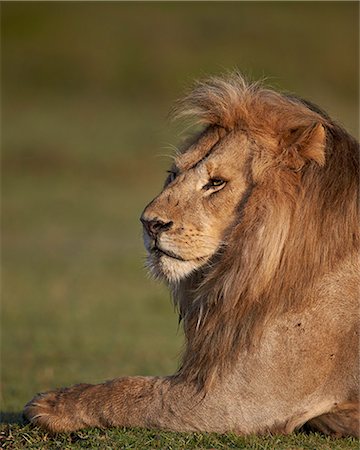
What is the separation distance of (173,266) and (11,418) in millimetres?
1508

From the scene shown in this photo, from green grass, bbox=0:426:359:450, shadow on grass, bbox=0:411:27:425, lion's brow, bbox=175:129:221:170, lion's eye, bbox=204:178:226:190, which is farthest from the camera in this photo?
shadow on grass, bbox=0:411:27:425

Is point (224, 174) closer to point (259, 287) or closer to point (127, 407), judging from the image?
point (259, 287)

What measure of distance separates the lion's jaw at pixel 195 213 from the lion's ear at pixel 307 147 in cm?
21

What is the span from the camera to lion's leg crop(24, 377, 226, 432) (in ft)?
14.0

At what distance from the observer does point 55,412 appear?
14.7ft

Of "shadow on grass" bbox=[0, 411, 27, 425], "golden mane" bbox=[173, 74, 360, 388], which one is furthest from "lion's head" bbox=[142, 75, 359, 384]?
"shadow on grass" bbox=[0, 411, 27, 425]

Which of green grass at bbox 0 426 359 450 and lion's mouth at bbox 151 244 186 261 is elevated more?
Result: lion's mouth at bbox 151 244 186 261

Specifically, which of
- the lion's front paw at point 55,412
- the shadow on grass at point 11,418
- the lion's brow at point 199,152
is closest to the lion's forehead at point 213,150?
the lion's brow at point 199,152

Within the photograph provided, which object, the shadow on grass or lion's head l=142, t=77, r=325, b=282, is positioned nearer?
lion's head l=142, t=77, r=325, b=282

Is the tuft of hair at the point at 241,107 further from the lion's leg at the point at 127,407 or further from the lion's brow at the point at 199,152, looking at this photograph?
the lion's leg at the point at 127,407

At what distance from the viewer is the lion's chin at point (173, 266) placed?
4.32m

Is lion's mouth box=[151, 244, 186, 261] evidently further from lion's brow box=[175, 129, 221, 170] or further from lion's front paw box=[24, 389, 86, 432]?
lion's front paw box=[24, 389, 86, 432]

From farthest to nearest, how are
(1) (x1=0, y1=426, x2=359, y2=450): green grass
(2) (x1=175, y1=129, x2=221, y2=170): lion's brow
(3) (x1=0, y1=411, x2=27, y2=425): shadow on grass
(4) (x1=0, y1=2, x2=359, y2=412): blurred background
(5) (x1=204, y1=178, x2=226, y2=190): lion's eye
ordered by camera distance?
1. (4) (x1=0, y1=2, x2=359, y2=412): blurred background
2. (3) (x1=0, y1=411, x2=27, y2=425): shadow on grass
3. (2) (x1=175, y1=129, x2=221, y2=170): lion's brow
4. (5) (x1=204, y1=178, x2=226, y2=190): lion's eye
5. (1) (x1=0, y1=426, x2=359, y2=450): green grass

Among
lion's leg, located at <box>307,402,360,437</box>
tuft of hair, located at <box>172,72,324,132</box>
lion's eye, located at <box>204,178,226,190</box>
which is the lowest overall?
lion's leg, located at <box>307,402,360,437</box>
